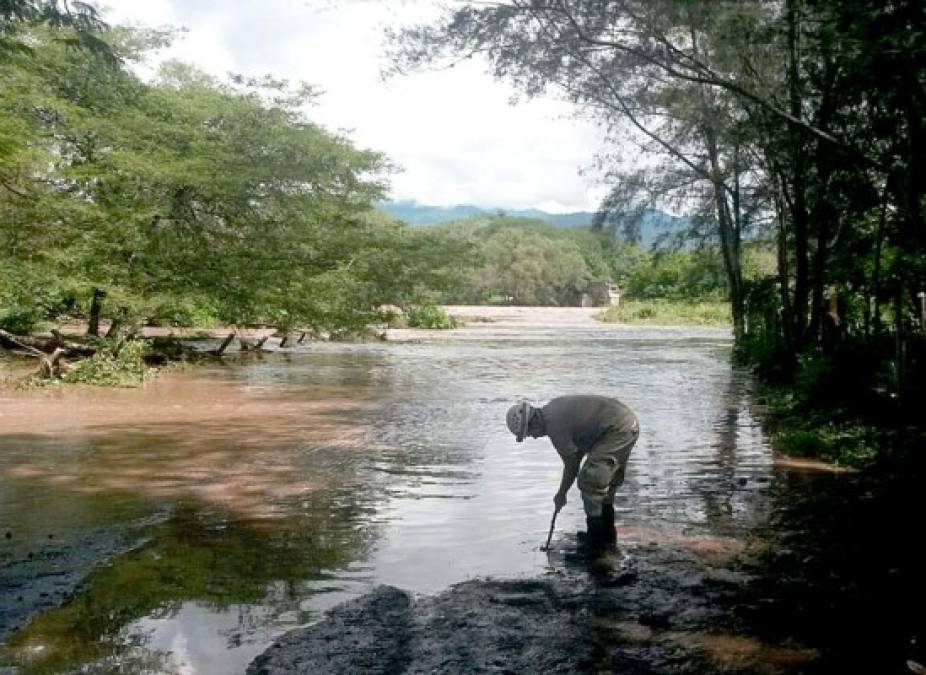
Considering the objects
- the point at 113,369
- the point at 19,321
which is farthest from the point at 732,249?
the point at 19,321

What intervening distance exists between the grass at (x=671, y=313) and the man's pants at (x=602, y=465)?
183 feet

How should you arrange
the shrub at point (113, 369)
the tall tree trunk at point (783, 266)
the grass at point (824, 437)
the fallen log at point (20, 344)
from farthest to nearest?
1. the fallen log at point (20, 344)
2. the shrub at point (113, 369)
3. the tall tree trunk at point (783, 266)
4. the grass at point (824, 437)

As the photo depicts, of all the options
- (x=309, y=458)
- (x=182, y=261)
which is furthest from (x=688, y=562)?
(x=182, y=261)

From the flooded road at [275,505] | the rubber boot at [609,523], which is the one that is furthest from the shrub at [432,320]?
the rubber boot at [609,523]

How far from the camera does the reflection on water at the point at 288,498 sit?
5617 millimetres

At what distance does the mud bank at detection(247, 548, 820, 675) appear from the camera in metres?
4.68

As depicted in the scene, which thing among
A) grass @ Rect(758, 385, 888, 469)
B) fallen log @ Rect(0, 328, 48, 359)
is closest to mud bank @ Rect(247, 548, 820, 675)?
grass @ Rect(758, 385, 888, 469)

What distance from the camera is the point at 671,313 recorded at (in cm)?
6675

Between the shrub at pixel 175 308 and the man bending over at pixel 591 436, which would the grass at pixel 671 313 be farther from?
the man bending over at pixel 591 436

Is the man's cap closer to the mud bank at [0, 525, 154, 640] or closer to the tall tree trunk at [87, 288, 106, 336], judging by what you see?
the mud bank at [0, 525, 154, 640]

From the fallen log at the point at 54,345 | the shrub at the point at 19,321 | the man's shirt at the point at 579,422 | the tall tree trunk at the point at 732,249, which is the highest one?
the tall tree trunk at the point at 732,249

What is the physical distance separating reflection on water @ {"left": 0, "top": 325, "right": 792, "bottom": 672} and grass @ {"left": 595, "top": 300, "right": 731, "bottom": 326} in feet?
147

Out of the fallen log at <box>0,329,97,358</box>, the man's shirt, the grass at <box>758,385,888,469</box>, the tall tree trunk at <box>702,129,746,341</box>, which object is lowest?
the grass at <box>758,385,888,469</box>

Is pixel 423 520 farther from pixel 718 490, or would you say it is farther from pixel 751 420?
pixel 751 420
